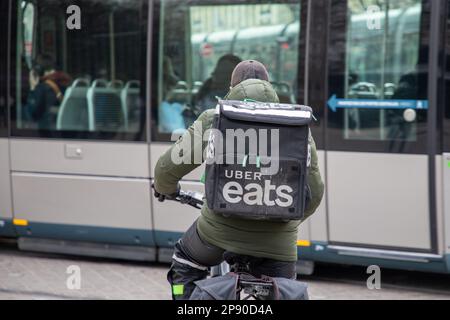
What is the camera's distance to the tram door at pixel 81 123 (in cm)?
745

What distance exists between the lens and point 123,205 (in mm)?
7484

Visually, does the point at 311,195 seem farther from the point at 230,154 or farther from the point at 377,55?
the point at 377,55

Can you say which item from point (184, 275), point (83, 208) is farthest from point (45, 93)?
point (184, 275)

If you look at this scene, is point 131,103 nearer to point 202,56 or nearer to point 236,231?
point 202,56

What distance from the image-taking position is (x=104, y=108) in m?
7.63

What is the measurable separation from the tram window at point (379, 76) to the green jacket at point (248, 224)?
3.07m

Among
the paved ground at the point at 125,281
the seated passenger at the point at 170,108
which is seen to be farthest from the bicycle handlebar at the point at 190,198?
the seated passenger at the point at 170,108

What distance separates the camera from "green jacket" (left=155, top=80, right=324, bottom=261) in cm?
367

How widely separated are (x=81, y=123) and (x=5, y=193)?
99 cm

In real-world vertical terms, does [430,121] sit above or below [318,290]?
above

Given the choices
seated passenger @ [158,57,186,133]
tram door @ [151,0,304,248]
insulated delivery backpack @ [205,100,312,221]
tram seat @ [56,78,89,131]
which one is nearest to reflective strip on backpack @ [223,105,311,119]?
insulated delivery backpack @ [205,100,312,221]

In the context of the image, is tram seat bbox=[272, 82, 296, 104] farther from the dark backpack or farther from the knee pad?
the dark backpack
